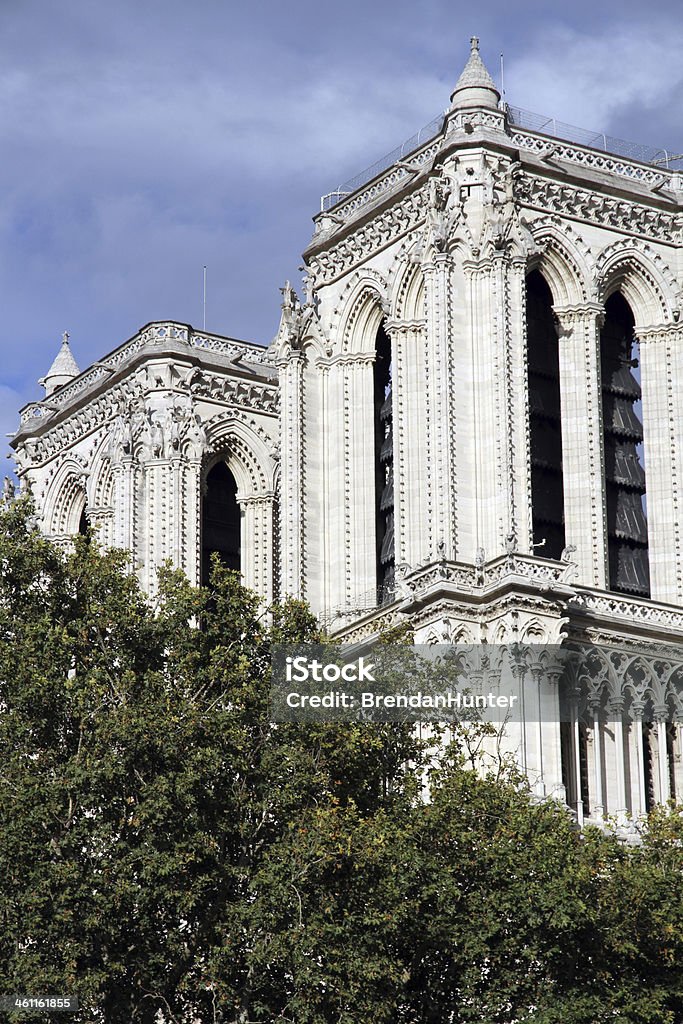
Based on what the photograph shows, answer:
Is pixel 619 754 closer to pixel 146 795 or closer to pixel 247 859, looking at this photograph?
pixel 247 859

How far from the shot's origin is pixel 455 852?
4844 centimetres

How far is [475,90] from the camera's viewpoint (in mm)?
66500

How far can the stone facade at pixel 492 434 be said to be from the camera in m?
60.8

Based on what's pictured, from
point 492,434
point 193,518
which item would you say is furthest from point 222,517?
point 492,434

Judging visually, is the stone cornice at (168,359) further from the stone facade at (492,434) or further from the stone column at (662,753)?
the stone column at (662,753)

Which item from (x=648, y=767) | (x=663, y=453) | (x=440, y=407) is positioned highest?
(x=663, y=453)

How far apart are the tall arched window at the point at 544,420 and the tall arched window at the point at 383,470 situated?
4396 millimetres

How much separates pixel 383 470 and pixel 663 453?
773cm

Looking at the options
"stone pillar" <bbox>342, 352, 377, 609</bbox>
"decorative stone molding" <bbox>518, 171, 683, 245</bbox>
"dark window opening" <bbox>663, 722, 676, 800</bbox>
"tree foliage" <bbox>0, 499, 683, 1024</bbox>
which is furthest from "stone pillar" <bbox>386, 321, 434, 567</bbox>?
"tree foliage" <bbox>0, 499, 683, 1024</bbox>

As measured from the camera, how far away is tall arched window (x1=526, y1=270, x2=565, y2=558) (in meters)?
65.1

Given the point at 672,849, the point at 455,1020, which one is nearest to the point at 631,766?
the point at 672,849

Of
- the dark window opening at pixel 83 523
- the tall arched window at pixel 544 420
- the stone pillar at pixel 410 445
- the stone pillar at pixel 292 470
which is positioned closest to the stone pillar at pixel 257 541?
the dark window opening at pixel 83 523

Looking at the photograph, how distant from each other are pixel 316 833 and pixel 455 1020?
14.8ft

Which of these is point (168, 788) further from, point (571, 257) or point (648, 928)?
point (571, 257)
